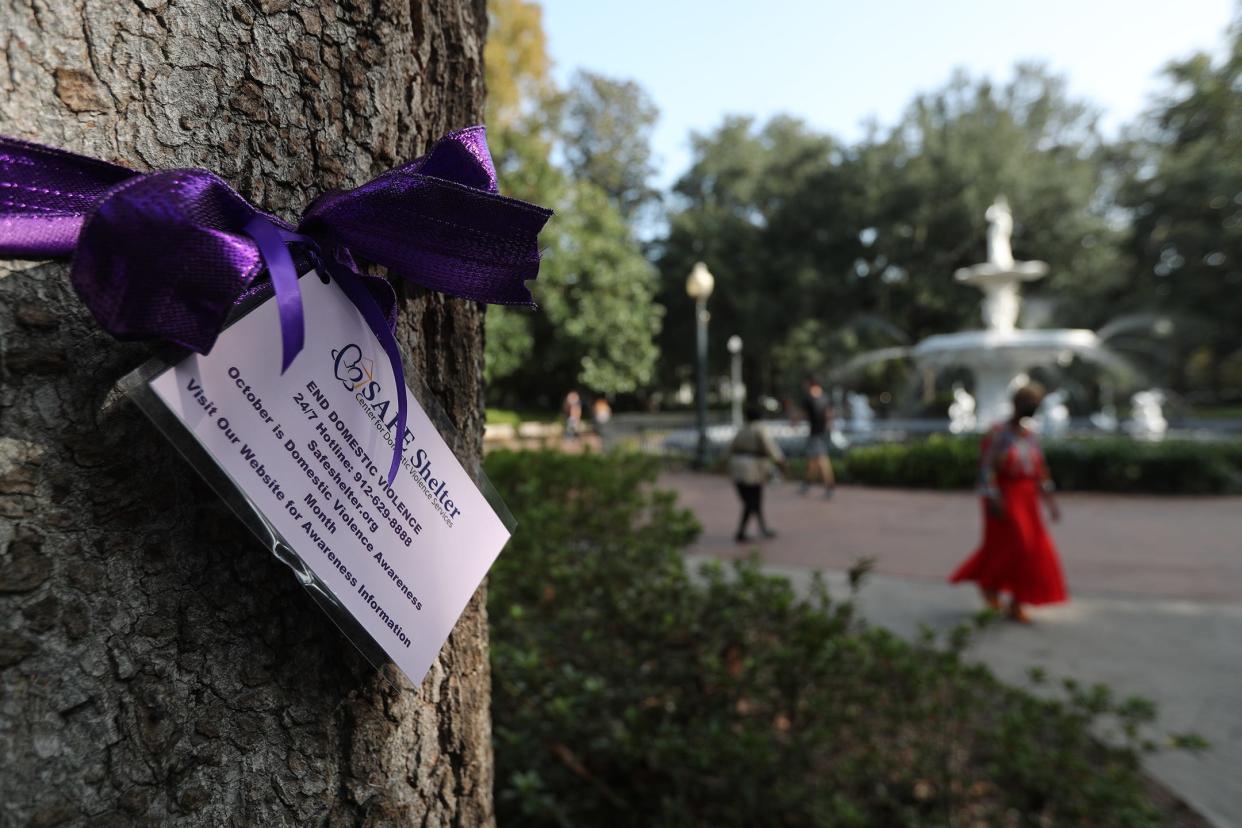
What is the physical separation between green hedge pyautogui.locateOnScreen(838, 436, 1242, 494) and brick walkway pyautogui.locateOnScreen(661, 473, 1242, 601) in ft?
1.30

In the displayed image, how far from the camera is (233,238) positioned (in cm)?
57

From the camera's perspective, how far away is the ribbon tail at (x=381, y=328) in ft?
2.17

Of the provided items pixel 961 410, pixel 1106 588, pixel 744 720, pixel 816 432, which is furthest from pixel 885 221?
pixel 744 720

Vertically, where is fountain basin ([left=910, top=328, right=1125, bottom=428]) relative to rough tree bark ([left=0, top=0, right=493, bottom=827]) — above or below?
above

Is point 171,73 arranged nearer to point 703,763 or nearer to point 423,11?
point 423,11

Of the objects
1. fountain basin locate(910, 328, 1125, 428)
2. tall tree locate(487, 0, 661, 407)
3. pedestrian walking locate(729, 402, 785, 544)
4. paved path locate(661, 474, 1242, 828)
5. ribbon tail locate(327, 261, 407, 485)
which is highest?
tall tree locate(487, 0, 661, 407)

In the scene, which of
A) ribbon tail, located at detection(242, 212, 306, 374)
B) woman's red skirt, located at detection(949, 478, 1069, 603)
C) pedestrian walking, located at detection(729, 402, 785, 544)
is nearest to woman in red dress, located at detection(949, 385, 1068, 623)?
woman's red skirt, located at detection(949, 478, 1069, 603)

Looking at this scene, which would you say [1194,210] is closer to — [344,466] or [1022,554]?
[1022,554]

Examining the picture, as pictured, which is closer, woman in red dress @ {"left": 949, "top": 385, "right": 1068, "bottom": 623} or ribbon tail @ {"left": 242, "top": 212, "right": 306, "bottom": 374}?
ribbon tail @ {"left": 242, "top": 212, "right": 306, "bottom": 374}

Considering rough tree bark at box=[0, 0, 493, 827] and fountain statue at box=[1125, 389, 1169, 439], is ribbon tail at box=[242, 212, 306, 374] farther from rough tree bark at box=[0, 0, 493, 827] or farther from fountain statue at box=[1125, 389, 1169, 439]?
fountain statue at box=[1125, 389, 1169, 439]

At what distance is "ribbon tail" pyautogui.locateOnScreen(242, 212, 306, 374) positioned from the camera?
0.56 metres

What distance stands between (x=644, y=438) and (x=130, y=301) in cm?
1786

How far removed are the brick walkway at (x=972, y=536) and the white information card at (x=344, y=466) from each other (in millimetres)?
4584

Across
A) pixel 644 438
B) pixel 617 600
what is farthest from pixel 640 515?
pixel 644 438
